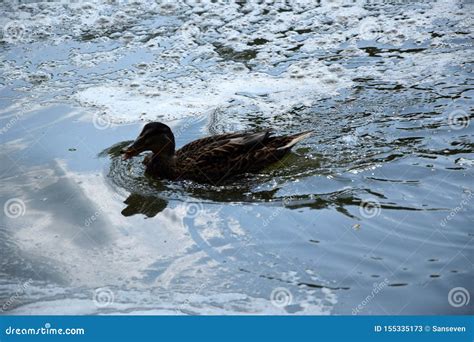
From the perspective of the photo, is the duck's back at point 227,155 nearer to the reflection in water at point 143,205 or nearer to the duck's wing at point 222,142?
the duck's wing at point 222,142

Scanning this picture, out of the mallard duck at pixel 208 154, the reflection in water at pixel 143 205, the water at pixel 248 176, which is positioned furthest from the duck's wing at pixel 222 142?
the reflection in water at pixel 143 205

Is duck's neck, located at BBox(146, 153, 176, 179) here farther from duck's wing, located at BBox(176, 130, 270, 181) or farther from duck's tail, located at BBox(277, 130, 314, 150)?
duck's tail, located at BBox(277, 130, 314, 150)

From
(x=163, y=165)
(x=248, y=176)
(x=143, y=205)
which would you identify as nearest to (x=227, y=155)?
(x=248, y=176)

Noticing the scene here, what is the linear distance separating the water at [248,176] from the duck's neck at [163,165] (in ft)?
0.37

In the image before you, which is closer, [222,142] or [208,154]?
[208,154]

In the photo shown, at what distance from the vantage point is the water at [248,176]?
563cm

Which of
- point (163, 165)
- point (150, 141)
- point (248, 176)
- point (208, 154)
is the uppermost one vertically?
point (150, 141)

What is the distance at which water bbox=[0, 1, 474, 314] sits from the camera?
18.5ft

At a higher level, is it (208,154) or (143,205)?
(208,154)

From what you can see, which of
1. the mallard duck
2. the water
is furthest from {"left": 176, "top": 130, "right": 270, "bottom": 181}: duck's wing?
the water

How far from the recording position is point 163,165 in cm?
768

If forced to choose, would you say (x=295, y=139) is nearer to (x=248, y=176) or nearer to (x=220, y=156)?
(x=248, y=176)

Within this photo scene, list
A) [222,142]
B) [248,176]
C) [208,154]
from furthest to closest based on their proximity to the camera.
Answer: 1. [248,176]
2. [222,142]
3. [208,154]

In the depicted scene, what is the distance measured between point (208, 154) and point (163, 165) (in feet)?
1.79
